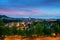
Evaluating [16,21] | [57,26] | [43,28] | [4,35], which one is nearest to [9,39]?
[4,35]

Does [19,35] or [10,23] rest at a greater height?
[10,23]

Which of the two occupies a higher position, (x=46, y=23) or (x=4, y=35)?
(x=46, y=23)

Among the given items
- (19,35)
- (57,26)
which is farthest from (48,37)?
(19,35)

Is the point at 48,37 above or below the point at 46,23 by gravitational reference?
below

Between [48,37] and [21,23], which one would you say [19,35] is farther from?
[48,37]

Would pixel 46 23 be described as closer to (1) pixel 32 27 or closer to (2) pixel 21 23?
(1) pixel 32 27

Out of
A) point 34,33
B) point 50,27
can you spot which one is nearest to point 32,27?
point 34,33

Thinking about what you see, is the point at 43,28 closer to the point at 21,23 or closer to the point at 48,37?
the point at 48,37
